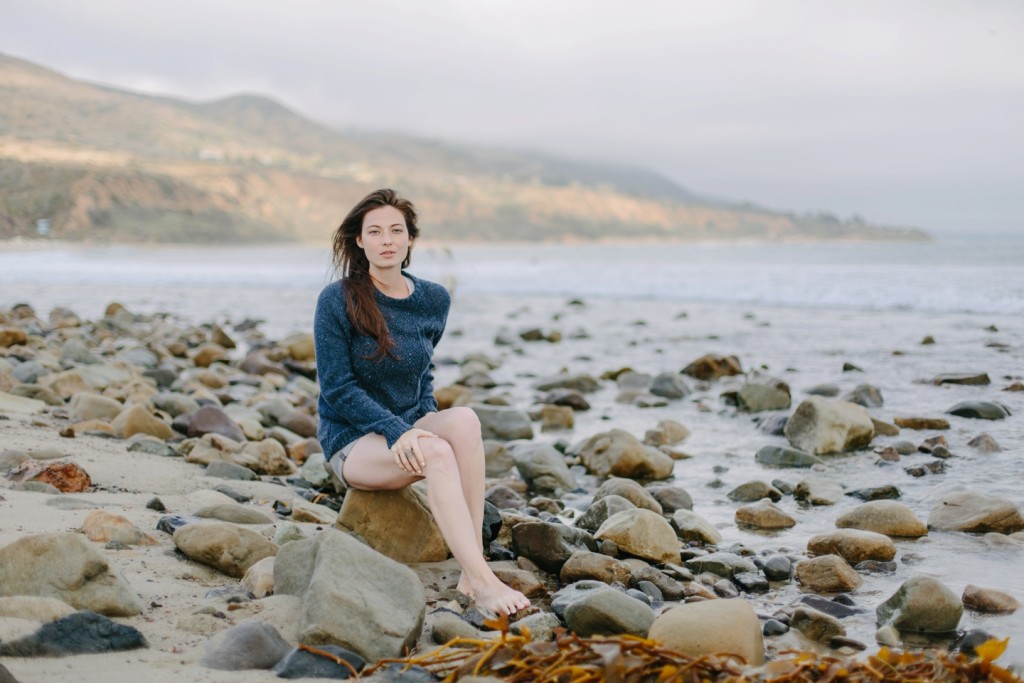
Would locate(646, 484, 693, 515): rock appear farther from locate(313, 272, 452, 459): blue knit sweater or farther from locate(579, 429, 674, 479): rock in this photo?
locate(313, 272, 452, 459): blue knit sweater

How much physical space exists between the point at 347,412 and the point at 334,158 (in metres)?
137

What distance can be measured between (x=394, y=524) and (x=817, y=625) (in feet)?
6.01

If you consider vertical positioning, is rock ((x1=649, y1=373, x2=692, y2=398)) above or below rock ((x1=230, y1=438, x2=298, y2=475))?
above

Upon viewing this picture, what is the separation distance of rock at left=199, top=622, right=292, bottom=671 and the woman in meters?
0.96

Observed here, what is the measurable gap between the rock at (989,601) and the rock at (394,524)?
86.8 inches

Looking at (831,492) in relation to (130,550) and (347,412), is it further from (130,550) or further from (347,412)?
(130,550)

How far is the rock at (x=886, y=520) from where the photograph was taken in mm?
4395

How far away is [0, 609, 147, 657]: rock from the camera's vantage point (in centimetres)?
239

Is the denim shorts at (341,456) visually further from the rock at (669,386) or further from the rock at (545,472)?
the rock at (669,386)

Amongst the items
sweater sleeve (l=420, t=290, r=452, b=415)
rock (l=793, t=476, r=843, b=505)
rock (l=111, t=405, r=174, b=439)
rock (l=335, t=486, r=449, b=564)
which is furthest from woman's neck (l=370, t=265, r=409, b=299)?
rock (l=793, t=476, r=843, b=505)

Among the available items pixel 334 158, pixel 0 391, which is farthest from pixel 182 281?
pixel 334 158

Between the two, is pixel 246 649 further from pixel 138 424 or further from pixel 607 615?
pixel 138 424

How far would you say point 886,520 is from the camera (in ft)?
14.6

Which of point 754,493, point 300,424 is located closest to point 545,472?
point 754,493
